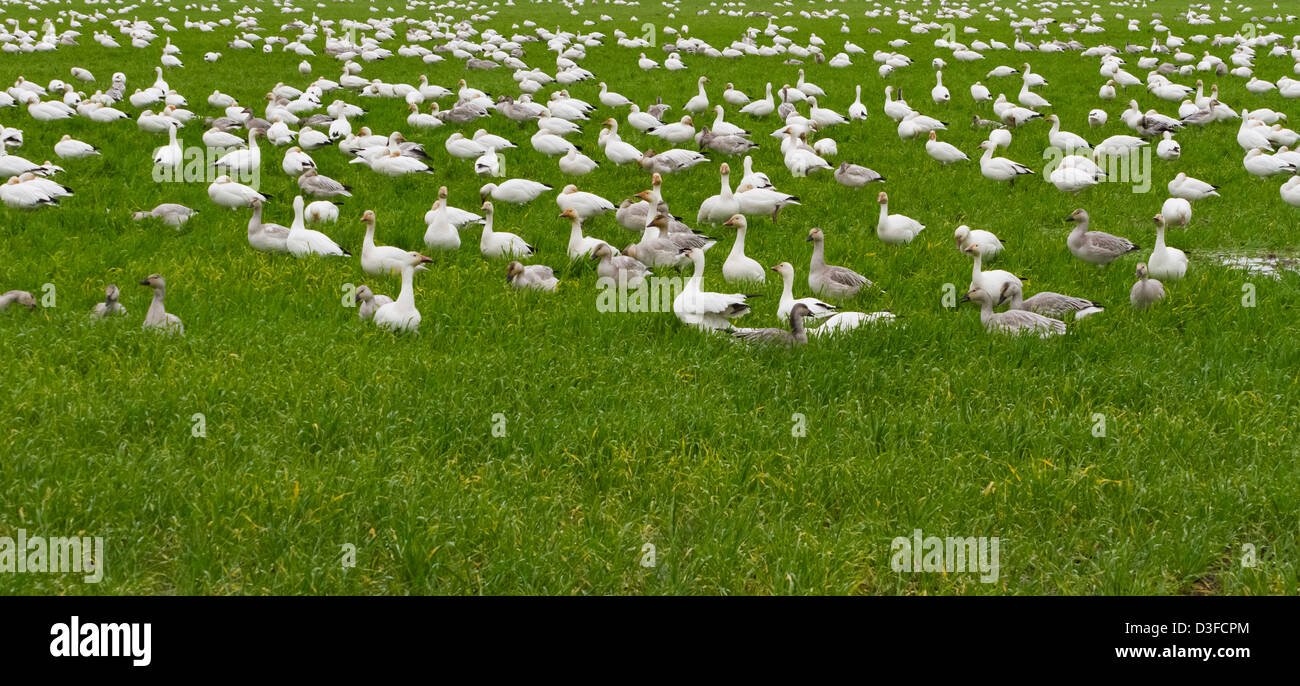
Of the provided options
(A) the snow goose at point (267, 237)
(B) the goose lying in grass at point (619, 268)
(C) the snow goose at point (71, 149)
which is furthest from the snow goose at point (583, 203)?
(C) the snow goose at point (71, 149)

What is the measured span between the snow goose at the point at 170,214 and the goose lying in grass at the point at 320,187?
6.27 ft

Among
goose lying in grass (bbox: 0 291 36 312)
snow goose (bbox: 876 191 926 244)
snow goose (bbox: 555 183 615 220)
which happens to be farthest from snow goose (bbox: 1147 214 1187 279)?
goose lying in grass (bbox: 0 291 36 312)

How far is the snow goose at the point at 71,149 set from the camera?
16.1 metres

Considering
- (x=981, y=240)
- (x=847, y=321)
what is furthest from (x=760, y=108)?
(x=847, y=321)

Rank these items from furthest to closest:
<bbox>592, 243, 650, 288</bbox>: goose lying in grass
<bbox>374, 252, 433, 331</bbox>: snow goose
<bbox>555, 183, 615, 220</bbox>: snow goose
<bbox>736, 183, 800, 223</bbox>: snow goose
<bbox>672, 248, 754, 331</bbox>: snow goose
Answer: <bbox>736, 183, 800, 223</bbox>: snow goose → <bbox>555, 183, 615, 220</bbox>: snow goose → <bbox>592, 243, 650, 288</bbox>: goose lying in grass → <bbox>672, 248, 754, 331</bbox>: snow goose → <bbox>374, 252, 433, 331</bbox>: snow goose

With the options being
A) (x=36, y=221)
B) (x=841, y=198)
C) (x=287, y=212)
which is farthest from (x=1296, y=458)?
(x=36, y=221)

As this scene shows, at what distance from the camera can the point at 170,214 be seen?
12531mm

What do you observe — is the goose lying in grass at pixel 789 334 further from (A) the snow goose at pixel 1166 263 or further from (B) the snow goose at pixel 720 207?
(B) the snow goose at pixel 720 207

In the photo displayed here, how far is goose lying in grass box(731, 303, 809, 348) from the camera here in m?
8.91

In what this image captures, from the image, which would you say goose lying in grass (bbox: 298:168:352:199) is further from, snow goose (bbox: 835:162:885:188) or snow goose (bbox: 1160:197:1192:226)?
snow goose (bbox: 1160:197:1192:226)

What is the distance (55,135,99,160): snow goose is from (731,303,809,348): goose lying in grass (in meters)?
11.8

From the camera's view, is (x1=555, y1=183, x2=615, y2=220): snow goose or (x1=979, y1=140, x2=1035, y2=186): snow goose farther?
(x1=979, y1=140, x2=1035, y2=186): snow goose

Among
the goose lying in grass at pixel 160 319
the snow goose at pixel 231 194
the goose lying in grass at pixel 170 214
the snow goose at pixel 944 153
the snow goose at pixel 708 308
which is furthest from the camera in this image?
the snow goose at pixel 944 153

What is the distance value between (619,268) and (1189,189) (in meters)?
8.56
